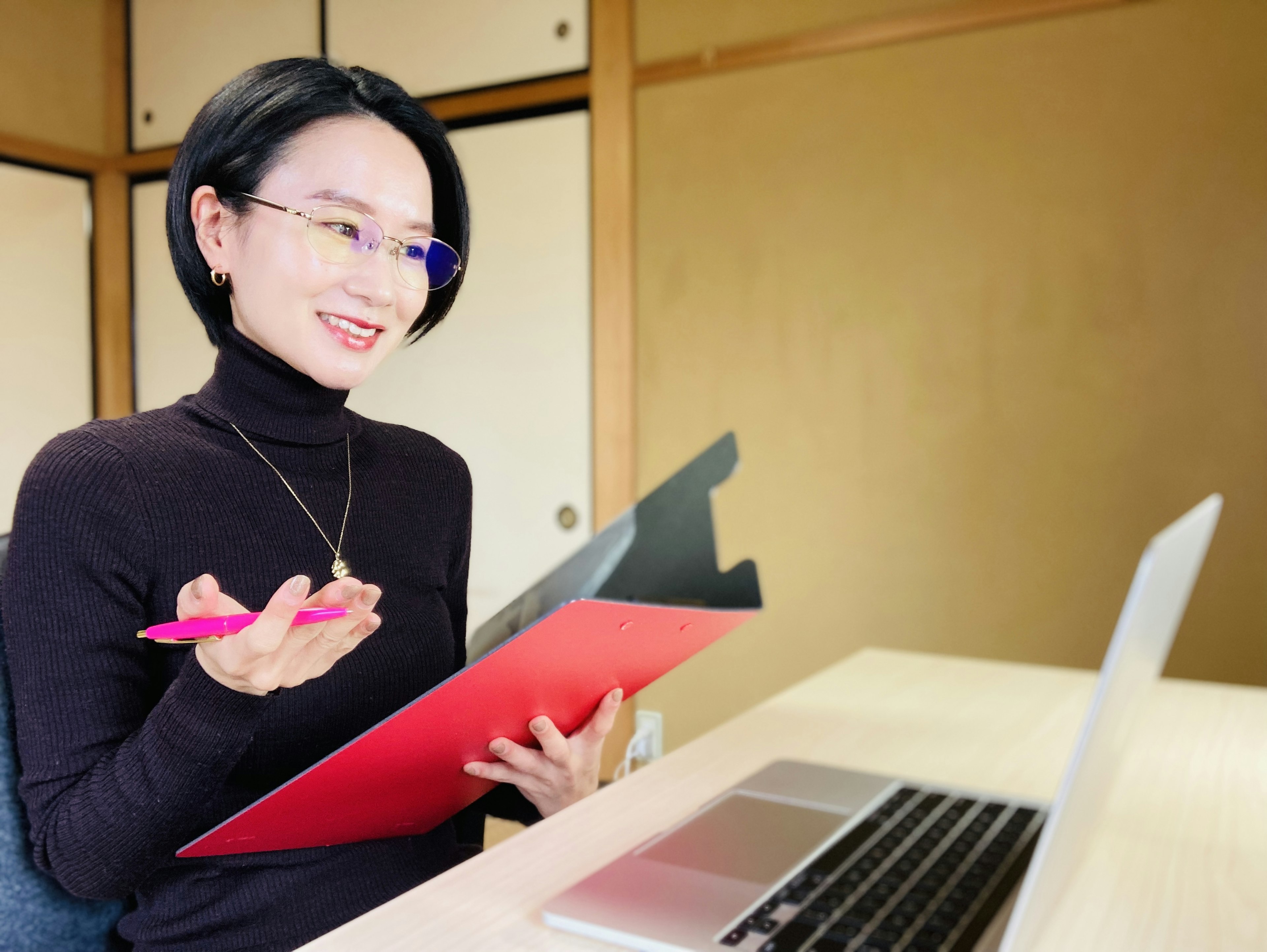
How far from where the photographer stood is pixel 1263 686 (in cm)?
188

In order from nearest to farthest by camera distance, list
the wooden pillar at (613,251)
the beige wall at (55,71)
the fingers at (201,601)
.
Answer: the fingers at (201,601), the wooden pillar at (613,251), the beige wall at (55,71)

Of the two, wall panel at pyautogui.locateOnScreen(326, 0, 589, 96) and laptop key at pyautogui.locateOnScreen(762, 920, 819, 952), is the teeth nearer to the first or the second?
laptop key at pyautogui.locateOnScreen(762, 920, 819, 952)

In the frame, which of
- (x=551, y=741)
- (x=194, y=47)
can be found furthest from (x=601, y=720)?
(x=194, y=47)

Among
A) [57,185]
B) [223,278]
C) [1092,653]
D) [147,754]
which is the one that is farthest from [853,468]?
[57,185]

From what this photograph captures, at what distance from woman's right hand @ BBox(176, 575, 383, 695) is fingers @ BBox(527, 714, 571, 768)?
0.72ft

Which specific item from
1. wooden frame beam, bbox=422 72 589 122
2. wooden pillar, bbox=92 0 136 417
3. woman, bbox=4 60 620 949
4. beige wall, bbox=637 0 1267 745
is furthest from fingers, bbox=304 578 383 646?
wooden pillar, bbox=92 0 136 417

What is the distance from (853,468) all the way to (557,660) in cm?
161

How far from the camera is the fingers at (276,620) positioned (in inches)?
20.0

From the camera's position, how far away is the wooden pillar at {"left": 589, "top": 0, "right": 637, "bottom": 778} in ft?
7.73

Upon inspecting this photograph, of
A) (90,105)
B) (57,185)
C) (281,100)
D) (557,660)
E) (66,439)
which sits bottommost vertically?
(557,660)

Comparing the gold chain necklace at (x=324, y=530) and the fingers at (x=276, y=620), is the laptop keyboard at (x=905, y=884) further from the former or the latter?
the gold chain necklace at (x=324, y=530)

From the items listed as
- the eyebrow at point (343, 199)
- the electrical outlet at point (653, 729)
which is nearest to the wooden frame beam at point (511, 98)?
the electrical outlet at point (653, 729)

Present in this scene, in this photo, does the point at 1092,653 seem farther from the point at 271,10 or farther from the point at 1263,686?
the point at 271,10

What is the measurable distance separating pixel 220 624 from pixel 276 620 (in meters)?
0.04
